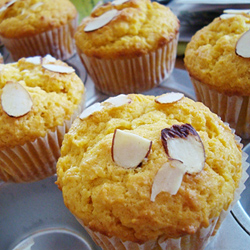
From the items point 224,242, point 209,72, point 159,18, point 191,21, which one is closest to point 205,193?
point 224,242

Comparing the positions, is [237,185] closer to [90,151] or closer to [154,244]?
[154,244]

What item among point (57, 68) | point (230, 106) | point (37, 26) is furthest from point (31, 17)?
point (230, 106)

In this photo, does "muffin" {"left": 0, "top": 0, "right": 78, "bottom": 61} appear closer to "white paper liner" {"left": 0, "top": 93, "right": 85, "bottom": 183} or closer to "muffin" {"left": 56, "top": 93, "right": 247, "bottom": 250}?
"white paper liner" {"left": 0, "top": 93, "right": 85, "bottom": 183}

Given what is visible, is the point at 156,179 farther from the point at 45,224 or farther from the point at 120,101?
the point at 45,224

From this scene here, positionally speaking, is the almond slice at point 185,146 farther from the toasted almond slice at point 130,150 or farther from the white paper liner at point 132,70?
the white paper liner at point 132,70

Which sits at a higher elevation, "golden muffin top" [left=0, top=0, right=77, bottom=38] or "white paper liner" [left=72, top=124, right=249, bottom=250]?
"golden muffin top" [left=0, top=0, right=77, bottom=38]

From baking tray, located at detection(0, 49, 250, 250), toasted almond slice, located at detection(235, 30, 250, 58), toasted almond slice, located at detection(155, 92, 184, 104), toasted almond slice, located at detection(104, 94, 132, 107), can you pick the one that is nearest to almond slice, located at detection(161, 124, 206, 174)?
toasted almond slice, located at detection(155, 92, 184, 104)
